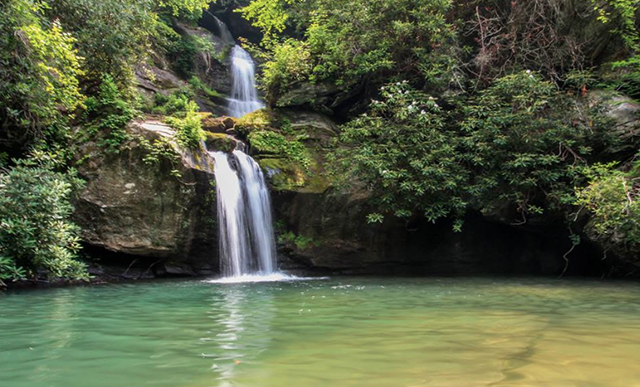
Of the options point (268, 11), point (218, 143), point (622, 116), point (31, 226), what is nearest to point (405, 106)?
point (622, 116)

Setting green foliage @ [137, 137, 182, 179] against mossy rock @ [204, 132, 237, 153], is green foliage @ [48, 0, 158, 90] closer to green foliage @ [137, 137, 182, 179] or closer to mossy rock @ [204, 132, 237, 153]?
green foliage @ [137, 137, 182, 179]

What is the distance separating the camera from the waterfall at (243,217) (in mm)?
12969

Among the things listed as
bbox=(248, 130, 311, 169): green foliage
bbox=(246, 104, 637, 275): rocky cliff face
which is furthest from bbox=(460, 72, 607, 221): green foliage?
bbox=(248, 130, 311, 169): green foliage

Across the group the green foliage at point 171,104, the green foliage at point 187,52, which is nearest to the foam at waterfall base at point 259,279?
the green foliage at point 171,104

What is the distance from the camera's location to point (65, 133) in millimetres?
11344

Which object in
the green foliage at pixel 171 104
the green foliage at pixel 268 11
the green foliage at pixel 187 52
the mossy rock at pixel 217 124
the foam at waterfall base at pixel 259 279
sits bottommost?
the foam at waterfall base at pixel 259 279

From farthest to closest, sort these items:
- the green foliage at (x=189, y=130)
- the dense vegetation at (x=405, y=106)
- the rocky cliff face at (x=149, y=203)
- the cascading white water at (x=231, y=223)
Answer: the cascading white water at (x=231, y=223)
the green foliage at (x=189, y=130)
the rocky cliff face at (x=149, y=203)
the dense vegetation at (x=405, y=106)

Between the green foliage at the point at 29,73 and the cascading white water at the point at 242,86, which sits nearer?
the green foliage at the point at 29,73

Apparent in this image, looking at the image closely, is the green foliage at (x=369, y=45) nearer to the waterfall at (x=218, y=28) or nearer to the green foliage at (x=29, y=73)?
the green foliage at (x=29, y=73)

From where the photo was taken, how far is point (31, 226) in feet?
28.7

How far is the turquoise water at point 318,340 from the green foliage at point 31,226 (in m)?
0.84

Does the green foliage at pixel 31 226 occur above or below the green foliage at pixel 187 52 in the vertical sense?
below

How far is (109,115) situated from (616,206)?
1233 centimetres

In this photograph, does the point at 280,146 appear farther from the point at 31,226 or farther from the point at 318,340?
the point at 318,340
